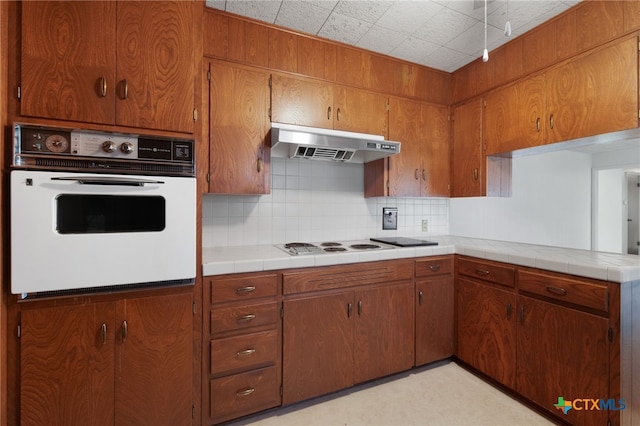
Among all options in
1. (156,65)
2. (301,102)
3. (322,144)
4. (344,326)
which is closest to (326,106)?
(301,102)

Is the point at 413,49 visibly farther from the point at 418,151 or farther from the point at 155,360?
the point at 155,360

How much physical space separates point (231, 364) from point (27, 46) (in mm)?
1717

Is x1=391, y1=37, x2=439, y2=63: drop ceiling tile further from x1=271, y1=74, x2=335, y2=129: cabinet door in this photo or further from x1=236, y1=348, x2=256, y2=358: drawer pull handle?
x1=236, y1=348, x2=256, y2=358: drawer pull handle

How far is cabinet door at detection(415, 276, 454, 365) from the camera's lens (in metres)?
2.12

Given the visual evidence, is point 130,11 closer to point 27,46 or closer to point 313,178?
point 27,46

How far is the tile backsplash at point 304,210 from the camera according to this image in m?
2.15

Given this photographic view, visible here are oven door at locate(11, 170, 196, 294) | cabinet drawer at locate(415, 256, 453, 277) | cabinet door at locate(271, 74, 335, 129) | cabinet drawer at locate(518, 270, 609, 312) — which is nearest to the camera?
oven door at locate(11, 170, 196, 294)

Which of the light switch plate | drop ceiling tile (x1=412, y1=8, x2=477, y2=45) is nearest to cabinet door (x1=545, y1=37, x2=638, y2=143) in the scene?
drop ceiling tile (x1=412, y1=8, x2=477, y2=45)

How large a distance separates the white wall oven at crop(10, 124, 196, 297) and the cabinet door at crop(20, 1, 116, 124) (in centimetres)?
10

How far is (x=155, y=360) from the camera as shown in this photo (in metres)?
1.37

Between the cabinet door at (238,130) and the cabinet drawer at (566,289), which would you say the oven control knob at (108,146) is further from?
the cabinet drawer at (566,289)

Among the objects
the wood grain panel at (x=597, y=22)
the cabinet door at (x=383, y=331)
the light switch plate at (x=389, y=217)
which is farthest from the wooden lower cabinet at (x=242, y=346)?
the wood grain panel at (x=597, y=22)

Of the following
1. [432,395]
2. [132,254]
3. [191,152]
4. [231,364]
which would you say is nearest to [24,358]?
[132,254]

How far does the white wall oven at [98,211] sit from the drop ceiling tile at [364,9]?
1287mm
